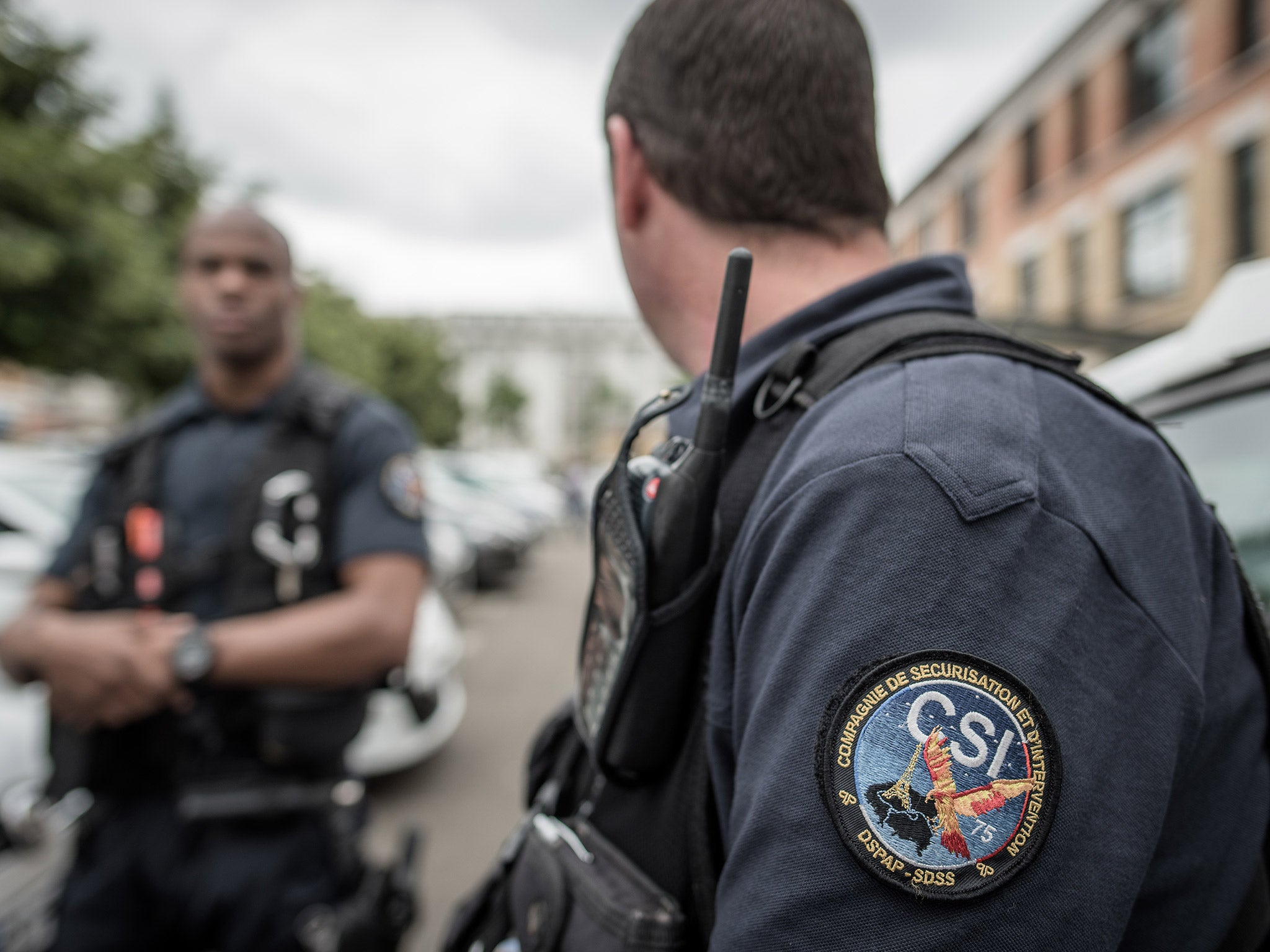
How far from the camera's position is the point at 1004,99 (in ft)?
54.9

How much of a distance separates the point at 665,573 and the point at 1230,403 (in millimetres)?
1210

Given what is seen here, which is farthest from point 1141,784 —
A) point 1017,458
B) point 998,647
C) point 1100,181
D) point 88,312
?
point 1100,181

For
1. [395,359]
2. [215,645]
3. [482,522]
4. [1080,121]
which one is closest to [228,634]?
[215,645]

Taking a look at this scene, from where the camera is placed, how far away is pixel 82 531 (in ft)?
6.61

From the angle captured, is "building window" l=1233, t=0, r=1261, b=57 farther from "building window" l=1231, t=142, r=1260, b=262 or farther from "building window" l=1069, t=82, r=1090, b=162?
"building window" l=1069, t=82, r=1090, b=162

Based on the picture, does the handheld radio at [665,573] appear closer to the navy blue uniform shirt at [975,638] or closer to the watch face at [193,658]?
the navy blue uniform shirt at [975,638]

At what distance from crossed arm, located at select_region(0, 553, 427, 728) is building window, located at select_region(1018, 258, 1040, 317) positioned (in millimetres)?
17504

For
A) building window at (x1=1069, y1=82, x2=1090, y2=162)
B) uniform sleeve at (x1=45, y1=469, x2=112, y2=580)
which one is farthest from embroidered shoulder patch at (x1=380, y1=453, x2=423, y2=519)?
building window at (x1=1069, y1=82, x2=1090, y2=162)

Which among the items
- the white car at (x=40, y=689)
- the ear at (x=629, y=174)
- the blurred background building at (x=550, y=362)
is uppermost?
the blurred background building at (x=550, y=362)

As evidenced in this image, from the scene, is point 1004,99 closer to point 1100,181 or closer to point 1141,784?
point 1100,181

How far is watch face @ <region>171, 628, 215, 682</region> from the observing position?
1720 mm

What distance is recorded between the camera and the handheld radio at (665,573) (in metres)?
0.81

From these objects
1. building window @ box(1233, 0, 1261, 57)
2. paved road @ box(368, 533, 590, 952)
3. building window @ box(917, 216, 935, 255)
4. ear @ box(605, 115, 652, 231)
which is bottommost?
Answer: paved road @ box(368, 533, 590, 952)

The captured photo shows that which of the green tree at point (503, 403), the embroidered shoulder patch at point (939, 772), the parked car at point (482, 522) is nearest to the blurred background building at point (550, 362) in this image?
the green tree at point (503, 403)
